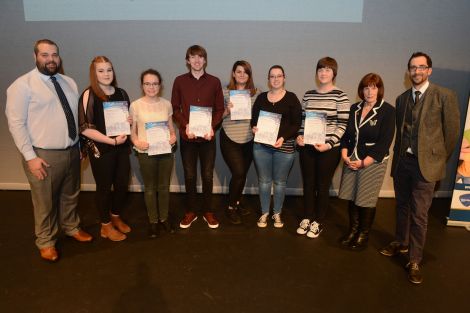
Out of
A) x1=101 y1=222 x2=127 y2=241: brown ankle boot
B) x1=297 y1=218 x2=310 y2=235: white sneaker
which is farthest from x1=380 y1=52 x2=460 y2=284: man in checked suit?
x1=101 y1=222 x2=127 y2=241: brown ankle boot

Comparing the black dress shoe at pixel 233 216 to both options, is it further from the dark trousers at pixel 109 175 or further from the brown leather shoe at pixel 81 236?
the brown leather shoe at pixel 81 236

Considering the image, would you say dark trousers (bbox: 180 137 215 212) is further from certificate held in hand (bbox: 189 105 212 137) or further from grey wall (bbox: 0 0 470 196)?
grey wall (bbox: 0 0 470 196)

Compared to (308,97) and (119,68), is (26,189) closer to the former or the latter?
(119,68)

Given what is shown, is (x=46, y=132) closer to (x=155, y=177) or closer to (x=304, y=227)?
(x=155, y=177)

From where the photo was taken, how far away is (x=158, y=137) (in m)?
2.60

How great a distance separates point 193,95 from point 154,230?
138 centimetres

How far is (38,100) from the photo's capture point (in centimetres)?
227

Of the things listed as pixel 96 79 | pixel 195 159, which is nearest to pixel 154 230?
pixel 195 159

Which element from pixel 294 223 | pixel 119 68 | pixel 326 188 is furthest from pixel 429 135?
pixel 119 68

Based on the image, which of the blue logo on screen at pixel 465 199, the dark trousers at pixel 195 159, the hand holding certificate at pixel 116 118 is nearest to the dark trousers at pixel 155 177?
the dark trousers at pixel 195 159

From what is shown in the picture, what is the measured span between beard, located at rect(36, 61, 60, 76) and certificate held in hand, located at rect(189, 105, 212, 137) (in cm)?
110

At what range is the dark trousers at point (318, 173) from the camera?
270 cm

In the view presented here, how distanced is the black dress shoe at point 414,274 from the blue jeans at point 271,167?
126 cm

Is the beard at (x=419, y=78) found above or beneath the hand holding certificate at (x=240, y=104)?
above
